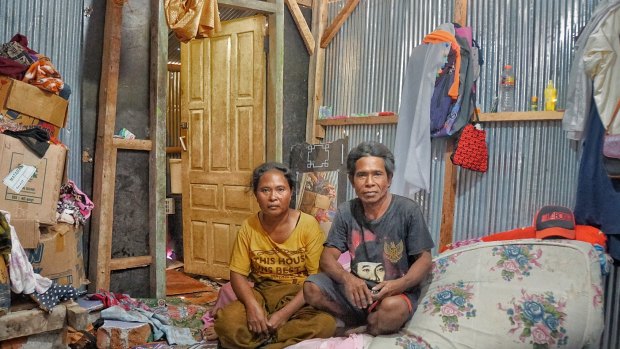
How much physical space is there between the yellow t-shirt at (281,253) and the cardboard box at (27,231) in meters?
1.26

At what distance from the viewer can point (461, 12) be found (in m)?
4.03

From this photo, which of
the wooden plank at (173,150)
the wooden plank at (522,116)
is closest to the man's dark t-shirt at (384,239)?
the wooden plank at (522,116)

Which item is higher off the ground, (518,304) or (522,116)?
(522,116)

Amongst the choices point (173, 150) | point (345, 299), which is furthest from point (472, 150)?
point (173, 150)

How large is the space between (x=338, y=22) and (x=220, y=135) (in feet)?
5.28

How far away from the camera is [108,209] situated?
3938 mm

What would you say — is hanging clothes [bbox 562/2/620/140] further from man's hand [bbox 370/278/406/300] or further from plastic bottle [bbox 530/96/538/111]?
man's hand [bbox 370/278/406/300]

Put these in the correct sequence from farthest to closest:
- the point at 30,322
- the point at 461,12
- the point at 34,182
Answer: the point at 461,12 < the point at 34,182 < the point at 30,322

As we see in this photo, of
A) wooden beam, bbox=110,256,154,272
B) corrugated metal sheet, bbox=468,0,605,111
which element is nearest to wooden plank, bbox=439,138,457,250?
corrugated metal sheet, bbox=468,0,605,111

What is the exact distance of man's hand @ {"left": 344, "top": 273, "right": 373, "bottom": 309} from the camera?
95.1 inches

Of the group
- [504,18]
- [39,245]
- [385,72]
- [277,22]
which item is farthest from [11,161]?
[504,18]

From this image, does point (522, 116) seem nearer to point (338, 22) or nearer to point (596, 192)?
point (596, 192)

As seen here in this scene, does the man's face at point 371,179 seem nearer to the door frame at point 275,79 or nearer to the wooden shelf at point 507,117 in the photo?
the wooden shelf at point 507,117

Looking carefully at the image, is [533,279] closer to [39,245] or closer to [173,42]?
[39,245]
